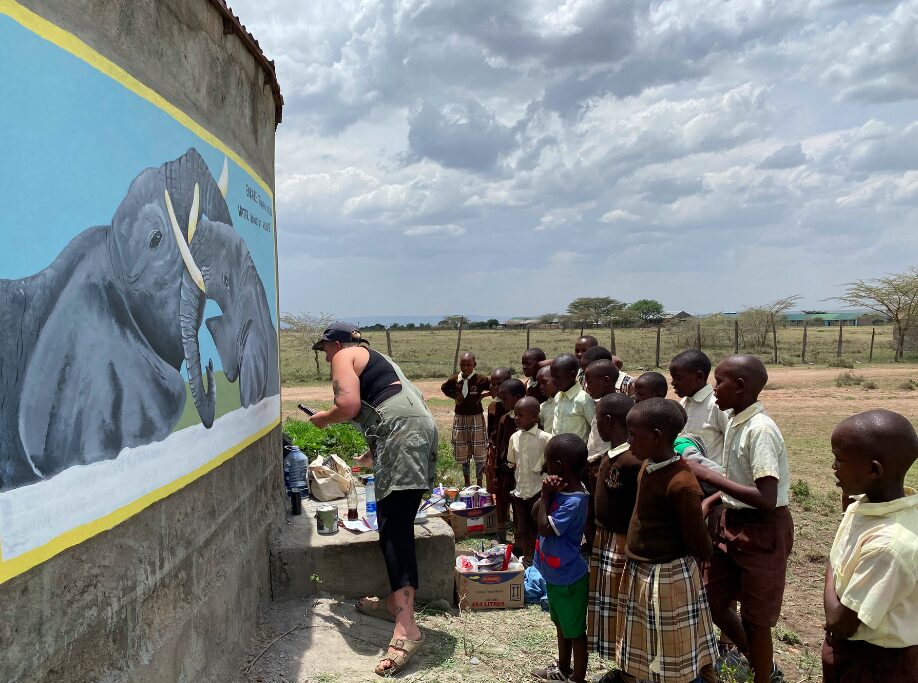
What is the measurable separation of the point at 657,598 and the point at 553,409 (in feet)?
8.68

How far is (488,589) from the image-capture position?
4555 mm

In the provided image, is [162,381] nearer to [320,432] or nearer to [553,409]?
[553,409]

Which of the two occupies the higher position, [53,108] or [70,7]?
[70,7]

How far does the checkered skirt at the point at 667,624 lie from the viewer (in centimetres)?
282

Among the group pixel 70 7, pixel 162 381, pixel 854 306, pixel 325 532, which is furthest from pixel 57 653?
pixel 854 306

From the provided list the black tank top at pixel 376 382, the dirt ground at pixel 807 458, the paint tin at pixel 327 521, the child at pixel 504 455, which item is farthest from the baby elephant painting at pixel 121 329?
the child at pixel 504 455

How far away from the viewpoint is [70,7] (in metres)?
2.00

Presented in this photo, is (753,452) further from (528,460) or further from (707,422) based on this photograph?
(528,460)

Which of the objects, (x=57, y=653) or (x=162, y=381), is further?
(x=162, y=381)

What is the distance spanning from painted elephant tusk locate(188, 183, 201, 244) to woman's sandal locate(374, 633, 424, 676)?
8.03 ft

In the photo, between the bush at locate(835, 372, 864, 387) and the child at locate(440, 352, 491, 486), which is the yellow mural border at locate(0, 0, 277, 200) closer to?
the child at locate(440, 352, 491, 486)

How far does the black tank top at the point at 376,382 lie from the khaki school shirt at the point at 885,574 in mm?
2536

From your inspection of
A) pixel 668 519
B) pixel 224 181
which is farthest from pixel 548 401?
pixel 224 181

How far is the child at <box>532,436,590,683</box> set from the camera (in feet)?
11.0
